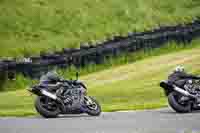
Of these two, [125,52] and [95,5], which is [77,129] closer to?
[125,52]

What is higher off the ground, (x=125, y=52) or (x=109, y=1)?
(x=109, y=1)

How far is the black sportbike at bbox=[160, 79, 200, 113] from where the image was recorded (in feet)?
54.3

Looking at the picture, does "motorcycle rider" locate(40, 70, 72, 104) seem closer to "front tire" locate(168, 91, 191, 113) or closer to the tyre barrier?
"front tire" locate(168, 91, 191, 113)

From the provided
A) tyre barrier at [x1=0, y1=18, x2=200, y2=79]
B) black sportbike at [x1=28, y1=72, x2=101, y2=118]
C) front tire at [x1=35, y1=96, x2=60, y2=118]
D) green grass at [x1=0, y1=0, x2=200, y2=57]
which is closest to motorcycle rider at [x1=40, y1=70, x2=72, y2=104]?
black sportbike at [x1=28, y1=72, x2=101, y2=118]

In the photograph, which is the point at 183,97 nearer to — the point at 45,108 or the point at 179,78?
the point at 179,78

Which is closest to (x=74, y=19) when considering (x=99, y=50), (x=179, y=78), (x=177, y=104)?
(x=99, y=50)

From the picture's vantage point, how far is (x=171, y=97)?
16.6 meters

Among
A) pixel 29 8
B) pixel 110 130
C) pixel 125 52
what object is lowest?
pixel 110 130

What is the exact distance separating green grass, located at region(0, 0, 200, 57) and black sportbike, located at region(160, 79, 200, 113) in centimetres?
1816

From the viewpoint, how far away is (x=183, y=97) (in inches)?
653

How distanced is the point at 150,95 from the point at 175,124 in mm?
10873

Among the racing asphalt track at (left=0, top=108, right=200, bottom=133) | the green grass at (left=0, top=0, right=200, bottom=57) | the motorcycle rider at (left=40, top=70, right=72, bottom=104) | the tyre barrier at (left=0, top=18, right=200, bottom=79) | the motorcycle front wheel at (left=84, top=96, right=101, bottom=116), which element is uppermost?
Result: the green grass at (left=0, top=0, right=200, bottom=57)

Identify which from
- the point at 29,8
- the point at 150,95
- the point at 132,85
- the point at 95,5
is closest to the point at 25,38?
the point at 29,8

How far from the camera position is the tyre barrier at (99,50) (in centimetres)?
2858
